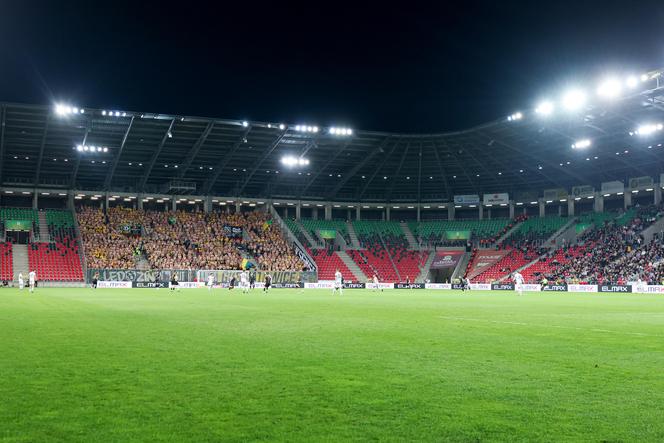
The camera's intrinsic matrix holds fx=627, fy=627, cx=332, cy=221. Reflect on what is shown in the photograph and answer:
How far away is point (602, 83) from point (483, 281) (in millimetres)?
38313

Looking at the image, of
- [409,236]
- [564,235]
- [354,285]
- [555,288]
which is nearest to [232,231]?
[354,285]

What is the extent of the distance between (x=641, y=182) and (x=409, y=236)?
33425 mm

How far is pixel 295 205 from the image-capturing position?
97.1m

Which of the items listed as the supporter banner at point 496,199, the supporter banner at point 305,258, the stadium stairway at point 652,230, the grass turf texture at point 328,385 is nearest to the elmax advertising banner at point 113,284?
the supporter banner at point 305,258

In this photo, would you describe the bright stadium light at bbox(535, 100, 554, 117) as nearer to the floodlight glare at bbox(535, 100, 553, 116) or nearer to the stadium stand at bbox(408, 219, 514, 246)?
the floodlight glare at bbox(535, 100, 553, 116)

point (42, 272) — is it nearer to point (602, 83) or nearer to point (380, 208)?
point (380, 208)

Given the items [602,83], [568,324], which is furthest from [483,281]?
[568,324]

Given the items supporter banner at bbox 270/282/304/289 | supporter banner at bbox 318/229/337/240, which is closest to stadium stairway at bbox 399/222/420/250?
supporter banner at bbox 318/229/337/240

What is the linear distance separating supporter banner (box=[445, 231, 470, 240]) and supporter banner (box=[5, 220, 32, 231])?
5814cm

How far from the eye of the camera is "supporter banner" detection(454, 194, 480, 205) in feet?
318

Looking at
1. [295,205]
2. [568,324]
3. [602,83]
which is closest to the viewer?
[568,324]

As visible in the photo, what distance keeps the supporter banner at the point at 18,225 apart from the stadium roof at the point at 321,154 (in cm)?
626

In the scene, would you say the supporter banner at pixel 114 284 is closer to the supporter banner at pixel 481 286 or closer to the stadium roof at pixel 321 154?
the stadium roof at pixel 321 154

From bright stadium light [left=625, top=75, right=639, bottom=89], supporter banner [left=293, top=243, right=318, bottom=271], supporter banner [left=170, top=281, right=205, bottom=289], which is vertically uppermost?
bright stadium light [left=625, top=75, right=639, bottom=89]
